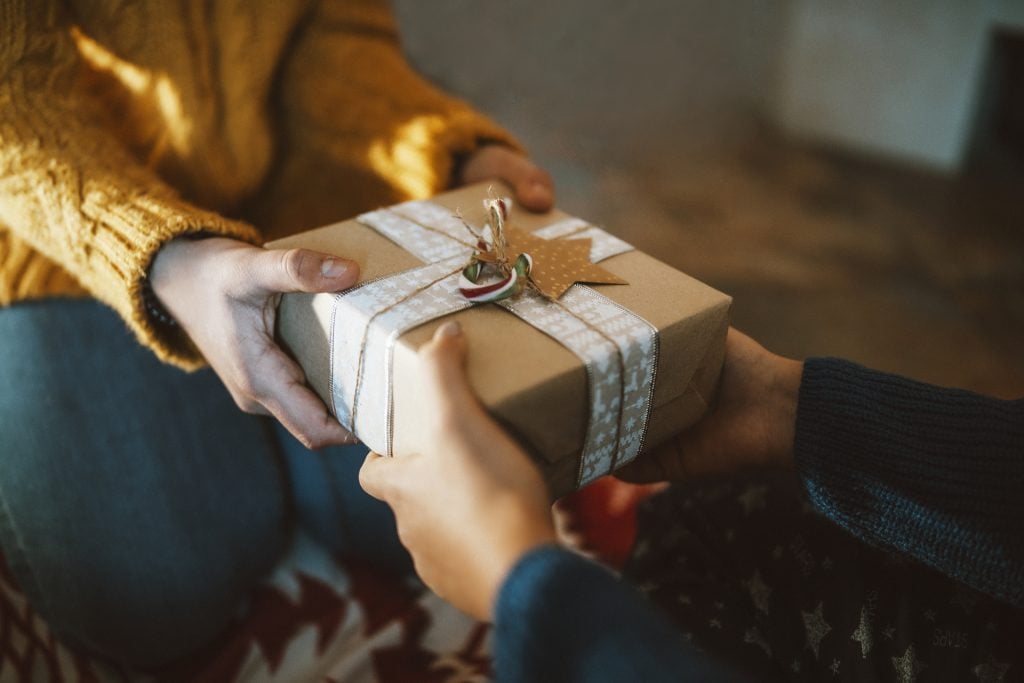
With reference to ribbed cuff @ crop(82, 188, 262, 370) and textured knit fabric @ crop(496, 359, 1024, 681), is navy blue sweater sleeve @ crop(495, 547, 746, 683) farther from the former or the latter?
ribbed cuff @ crop(82, 188, 262, 370)

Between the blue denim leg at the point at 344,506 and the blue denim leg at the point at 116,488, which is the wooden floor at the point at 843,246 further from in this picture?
the blue denim leg at the point at 116,488

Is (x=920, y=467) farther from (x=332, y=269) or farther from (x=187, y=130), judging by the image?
(x=187, y=130)

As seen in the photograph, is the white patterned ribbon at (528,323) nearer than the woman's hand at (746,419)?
Yes

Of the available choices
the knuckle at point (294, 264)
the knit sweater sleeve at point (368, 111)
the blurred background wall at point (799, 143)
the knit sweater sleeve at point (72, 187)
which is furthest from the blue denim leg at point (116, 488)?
the blurred background wall at point (799, 143)

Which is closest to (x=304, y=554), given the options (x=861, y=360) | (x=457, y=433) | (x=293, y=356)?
(x=293, y=356)

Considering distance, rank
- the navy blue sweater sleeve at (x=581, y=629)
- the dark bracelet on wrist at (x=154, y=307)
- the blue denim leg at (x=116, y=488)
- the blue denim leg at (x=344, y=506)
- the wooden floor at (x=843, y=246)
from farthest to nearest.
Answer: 1. the wooden floor at (x=843, y=246)
2. the blue denim leg at (x=344, y=506)
3. the blue denim leg at (x=116, y=488)
4. the dark bracelet on wrist at (x=154, y=307)
5. the navy blue sweater sleeve at (x=581, y=629)

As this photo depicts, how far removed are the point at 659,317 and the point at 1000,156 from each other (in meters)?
2.20

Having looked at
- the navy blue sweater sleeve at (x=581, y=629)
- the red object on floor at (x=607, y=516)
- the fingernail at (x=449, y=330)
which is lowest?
the red object on floor at (x=607, y=516)

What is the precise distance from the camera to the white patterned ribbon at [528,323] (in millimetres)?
513

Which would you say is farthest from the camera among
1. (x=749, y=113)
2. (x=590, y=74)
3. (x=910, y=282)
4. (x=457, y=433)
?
(x=749, y=113)

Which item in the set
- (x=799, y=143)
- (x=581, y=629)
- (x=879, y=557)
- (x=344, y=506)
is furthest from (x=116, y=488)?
(x=799, y=143)

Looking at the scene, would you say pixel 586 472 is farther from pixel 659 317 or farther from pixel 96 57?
pixel 96 57

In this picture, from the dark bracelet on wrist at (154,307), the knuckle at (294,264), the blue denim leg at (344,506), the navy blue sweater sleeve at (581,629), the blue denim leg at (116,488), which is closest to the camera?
the navy blue sweater sleeve at (581,629)

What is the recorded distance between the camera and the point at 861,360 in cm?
153
